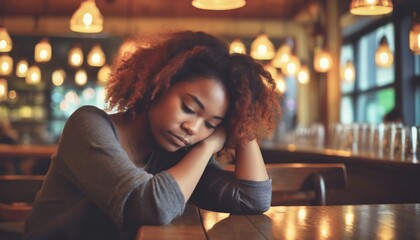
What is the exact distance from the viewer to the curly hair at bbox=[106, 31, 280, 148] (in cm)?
186

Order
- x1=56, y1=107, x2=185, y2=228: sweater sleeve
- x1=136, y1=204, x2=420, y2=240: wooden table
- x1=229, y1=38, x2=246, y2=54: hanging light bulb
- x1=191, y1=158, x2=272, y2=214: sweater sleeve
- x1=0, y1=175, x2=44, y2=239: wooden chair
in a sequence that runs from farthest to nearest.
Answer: x1=0, y1=175, x2=44, y2=239: wooden chair → x1=229, y1=38, x2=246, y2=54: hanging light bulb → x1=191, y1=158, x2=272, y2=214: sweater sleeve → x1=56, y1=107, x2=185, y2=228: sweater sleeve → x1=136, y1=204, x2=420, y2=240: wooden table

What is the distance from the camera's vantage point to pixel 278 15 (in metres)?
10.9

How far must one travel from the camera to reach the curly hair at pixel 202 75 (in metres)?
1.86

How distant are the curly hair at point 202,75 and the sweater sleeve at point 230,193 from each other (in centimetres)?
13

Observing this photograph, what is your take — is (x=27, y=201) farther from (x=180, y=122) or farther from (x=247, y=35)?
(x=247, y=35)

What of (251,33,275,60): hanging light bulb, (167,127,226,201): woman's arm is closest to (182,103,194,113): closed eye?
(167,127,226,201): woman's arm

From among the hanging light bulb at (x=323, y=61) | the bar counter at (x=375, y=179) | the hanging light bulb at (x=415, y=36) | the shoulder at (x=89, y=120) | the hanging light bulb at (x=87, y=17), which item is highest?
the hanging light bulb at (x=87, y=17)

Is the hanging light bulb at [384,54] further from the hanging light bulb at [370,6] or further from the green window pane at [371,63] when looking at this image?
the hanging light bulb at [370,6]

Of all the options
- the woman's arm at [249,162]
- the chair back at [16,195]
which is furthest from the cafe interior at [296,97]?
the woman's arm at [249,162]

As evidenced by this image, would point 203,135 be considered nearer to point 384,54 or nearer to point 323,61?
point 384,54

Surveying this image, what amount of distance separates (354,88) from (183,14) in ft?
10.3

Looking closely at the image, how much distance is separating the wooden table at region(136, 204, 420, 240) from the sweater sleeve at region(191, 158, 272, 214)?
60 millimetres

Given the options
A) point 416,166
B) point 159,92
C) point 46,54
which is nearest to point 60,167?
point 159,92

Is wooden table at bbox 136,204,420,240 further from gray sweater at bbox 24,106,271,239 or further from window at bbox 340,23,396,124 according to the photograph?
window at bbox 340,23,396,124
